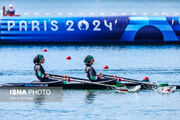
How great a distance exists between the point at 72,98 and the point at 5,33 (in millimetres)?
26869

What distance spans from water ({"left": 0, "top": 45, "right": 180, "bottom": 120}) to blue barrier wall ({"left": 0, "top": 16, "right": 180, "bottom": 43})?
87 centimetres

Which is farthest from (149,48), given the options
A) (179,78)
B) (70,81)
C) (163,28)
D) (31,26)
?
(70,81)

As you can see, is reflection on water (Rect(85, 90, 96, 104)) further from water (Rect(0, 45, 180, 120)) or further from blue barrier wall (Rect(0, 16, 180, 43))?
blue barrier wall (Rect(0, 16, 180, 43))

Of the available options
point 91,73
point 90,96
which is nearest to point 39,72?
point 91,73

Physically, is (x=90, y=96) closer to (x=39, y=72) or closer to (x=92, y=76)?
(x=92, y=76)

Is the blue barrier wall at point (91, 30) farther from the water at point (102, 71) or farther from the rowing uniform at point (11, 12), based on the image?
the rowing uniform at point (11, 12)

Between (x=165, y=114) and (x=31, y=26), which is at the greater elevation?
(x=31, y=26)

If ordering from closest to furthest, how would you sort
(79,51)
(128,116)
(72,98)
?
(128,116)
(72,98)
(79,51)

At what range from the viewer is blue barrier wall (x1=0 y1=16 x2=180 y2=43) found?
61094 mm

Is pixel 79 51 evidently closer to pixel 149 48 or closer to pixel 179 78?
pixel 149 48

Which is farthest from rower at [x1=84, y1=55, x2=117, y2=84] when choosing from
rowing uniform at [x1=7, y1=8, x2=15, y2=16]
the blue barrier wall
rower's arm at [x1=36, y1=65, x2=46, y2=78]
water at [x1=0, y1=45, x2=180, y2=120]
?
rowing uniform at [x1=7, y1=8, x2=15, y2=16]

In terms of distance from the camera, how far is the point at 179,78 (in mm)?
43594

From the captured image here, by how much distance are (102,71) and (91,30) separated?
1449cm

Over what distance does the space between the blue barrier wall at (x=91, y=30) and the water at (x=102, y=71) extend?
873 mm
